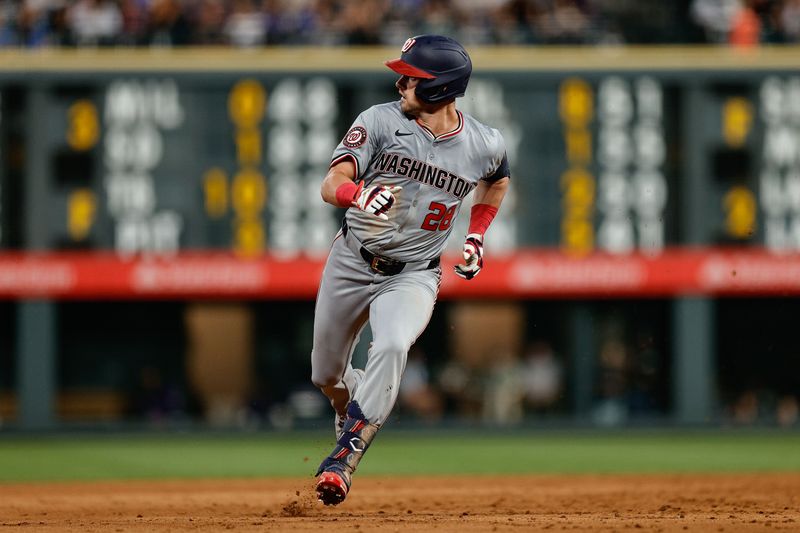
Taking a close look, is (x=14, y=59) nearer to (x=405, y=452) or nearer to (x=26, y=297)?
(x=26, y=297)

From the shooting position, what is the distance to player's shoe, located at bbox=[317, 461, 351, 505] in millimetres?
6820

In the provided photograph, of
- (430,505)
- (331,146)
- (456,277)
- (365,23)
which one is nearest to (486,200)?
(430,505)

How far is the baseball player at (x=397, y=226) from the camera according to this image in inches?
279

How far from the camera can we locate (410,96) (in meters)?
7.26

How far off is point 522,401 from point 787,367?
4.02 m

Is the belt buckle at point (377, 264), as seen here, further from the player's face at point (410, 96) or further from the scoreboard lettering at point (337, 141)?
the scoreboard lettering at point (337, 141)

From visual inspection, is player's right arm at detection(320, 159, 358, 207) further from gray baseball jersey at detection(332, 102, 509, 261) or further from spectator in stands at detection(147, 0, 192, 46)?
spectator in stands at detection(147, 0, 192, 46)

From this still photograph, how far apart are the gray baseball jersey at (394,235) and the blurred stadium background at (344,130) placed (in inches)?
358

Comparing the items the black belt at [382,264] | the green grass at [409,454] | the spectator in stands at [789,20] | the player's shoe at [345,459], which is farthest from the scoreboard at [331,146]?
the player's shoe at [345,459]

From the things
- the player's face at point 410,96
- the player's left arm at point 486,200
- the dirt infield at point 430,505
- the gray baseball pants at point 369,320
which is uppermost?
the player's face at point 410,96

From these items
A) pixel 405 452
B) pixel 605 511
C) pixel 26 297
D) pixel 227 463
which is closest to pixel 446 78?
pixel 605 511

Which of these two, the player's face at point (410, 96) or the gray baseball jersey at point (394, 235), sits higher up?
the player's face at point (410, 96)

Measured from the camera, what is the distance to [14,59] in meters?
17.1

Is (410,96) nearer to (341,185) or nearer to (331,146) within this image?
(341,185)
